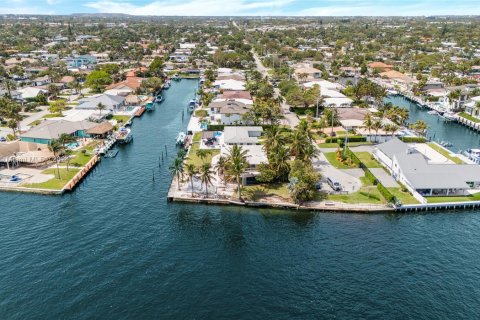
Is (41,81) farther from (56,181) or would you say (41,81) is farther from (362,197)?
(362,197)

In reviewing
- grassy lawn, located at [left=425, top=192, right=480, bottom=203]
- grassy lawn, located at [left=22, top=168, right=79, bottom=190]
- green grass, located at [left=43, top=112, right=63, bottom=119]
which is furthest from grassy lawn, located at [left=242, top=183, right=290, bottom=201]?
green grass, located at [left=43, top=112, right=63, bottom=119]

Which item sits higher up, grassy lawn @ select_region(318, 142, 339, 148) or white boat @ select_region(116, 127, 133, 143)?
white boat @ select_region(116, 127, 133, 143)

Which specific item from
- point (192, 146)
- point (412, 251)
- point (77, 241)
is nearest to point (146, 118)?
point (192, 146)

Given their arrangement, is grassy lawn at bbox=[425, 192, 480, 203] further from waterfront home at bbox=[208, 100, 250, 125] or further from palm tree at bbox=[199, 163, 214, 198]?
waterfront home at bbox=[208, 100, 250, 125]

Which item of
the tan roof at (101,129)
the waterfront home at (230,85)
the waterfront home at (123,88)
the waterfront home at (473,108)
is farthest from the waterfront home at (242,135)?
the waterfront home at (473,108)

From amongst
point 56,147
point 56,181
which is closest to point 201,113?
point 56,147

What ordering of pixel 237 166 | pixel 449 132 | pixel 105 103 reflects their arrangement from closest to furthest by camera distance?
pixel 237 166
pixel 449 132
pixel 105 103
